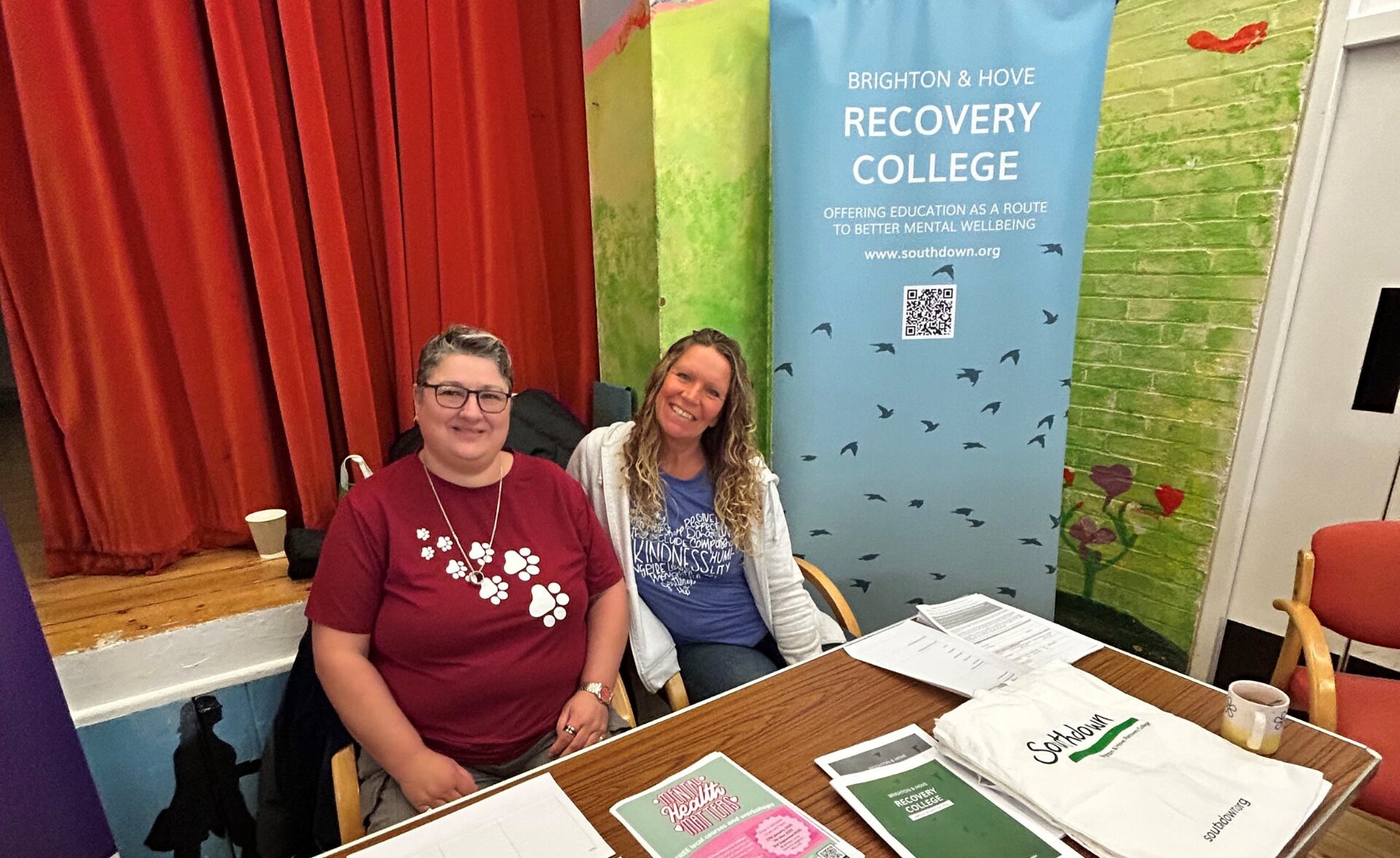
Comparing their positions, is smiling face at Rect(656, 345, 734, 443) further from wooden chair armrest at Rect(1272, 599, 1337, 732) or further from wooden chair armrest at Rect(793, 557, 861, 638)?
wooden chair armrest at Rect(1272, 599, 1337, 732)

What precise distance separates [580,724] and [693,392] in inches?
28.9

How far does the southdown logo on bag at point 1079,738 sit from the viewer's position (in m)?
1.00

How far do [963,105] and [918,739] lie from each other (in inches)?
65.1

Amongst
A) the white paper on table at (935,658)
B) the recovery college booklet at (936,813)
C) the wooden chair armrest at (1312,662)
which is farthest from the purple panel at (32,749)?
the wooden chair armrest at (1312,662)

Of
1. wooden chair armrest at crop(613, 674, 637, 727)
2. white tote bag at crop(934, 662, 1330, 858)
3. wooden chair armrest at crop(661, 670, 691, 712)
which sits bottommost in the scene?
wooden chair armrest at crop(661, 670, 691, 712)

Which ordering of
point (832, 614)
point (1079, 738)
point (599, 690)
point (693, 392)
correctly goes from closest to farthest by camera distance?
point (1079, 738) → point (599, 690) → point (693, 392) → point (832, 614)

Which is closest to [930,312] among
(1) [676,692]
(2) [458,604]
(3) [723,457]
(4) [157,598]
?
(3) [723,457]

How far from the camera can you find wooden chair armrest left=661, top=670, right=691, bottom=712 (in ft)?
5.24

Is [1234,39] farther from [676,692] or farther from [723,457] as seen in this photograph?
[676,692]

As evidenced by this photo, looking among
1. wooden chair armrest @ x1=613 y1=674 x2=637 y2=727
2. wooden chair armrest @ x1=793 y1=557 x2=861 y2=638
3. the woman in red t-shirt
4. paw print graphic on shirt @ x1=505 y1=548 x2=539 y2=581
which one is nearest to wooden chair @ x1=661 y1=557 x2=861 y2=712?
wooden chair armrest @ x1=793 y1=557 x2=861 y2=638

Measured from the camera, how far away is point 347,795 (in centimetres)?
119

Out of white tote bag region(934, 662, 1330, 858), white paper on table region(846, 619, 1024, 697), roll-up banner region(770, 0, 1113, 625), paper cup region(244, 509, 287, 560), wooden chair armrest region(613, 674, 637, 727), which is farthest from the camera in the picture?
roll-up banner region(770, 0, 1113, 625)

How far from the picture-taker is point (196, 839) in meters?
1.63

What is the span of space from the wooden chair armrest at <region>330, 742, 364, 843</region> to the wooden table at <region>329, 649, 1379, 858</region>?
311 millimetres
